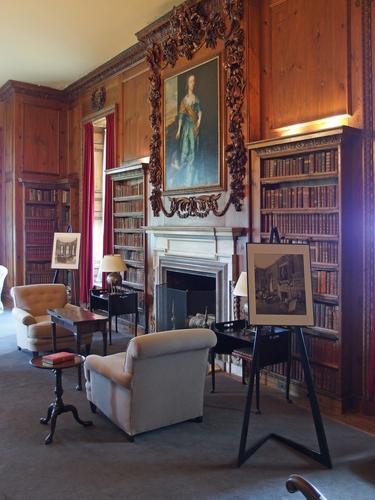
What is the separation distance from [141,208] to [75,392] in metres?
3.05

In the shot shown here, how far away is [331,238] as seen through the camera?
160 inches

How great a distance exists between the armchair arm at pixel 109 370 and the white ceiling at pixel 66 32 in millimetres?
3992

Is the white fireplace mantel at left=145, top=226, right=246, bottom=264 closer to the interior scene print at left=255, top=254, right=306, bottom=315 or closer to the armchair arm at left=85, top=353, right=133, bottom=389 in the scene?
the interior scene print at left=255, top=254, right=306, bottom=315

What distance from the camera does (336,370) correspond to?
4082mm

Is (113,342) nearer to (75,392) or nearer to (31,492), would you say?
(75,392)

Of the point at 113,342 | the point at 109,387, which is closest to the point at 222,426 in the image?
the point at 109,387

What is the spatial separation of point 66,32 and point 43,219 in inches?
148

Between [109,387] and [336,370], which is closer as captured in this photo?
[109,387]

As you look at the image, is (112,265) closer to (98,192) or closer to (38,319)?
(38,319)

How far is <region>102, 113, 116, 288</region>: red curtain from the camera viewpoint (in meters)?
7.56

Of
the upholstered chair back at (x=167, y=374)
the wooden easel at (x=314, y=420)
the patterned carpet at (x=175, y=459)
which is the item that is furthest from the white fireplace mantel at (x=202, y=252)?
the wooden easel at (x=314, y=420)

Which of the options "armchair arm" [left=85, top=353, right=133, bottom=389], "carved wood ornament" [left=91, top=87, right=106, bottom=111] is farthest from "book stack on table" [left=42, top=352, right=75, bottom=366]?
"carved wood ornament" [left=91, top=87, right=106, bottom=111]

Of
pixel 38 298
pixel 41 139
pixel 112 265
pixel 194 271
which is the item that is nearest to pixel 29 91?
pixel 41 139

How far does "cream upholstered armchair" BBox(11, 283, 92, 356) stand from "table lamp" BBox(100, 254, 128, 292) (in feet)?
2.11
